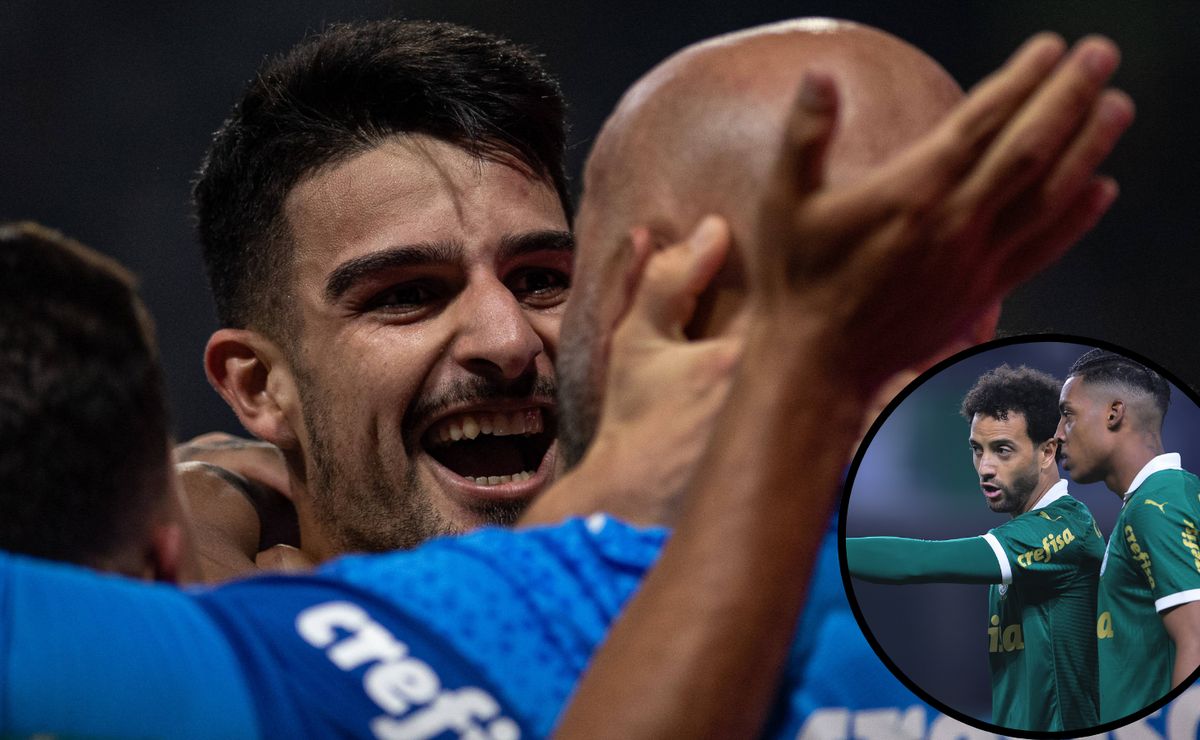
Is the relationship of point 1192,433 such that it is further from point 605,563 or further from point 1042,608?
point 605,563

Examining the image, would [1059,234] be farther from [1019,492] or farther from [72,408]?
[72,408]

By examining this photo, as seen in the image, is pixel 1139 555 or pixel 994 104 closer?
pixel 994 104

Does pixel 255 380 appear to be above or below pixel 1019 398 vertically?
below

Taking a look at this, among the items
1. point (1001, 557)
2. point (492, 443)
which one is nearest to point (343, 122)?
point (492, 443)

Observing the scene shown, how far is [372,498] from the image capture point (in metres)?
2.09

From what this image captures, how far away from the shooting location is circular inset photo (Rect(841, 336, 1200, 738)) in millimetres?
821

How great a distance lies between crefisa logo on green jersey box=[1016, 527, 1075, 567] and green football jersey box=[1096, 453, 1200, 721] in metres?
0.03

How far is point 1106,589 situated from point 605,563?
12.6 inches

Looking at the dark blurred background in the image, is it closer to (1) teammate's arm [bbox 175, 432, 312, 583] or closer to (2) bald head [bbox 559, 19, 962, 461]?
(1) teammate's arm [bbox 175, 432, 312, 583]

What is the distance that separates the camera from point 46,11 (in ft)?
12.9

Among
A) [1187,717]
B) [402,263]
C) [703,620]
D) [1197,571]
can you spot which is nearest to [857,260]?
[703,620]

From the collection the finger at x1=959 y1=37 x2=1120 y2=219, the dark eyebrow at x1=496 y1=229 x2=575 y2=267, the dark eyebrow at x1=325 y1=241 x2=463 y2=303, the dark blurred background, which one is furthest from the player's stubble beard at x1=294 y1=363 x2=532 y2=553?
the dark blurred background

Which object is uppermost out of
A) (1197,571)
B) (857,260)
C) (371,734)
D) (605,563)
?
(857,260)

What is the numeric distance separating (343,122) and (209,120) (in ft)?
6.87
